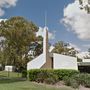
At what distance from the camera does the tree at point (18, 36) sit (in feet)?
189

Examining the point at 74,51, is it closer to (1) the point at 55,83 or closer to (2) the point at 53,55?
(2) the point at 53,55

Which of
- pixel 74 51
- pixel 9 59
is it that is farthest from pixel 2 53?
pixel 74 51

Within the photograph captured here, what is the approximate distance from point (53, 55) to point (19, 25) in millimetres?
26693

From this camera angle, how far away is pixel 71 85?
875 inches

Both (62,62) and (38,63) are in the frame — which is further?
(38,63)

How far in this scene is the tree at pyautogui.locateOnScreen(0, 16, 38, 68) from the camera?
57.5 metres

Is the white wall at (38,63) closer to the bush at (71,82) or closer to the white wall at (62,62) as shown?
the white wall at (62,62)

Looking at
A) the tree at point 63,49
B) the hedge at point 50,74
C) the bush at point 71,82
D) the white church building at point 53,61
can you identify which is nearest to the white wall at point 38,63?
the white church building at point 53,61

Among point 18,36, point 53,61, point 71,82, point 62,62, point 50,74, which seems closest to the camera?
point 71,82

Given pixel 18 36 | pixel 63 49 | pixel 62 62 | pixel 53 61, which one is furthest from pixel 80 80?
pixel 63 49

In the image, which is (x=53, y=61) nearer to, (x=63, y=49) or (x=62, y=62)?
(x=62, y=62)

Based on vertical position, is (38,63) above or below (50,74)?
above

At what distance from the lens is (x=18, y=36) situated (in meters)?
57.6

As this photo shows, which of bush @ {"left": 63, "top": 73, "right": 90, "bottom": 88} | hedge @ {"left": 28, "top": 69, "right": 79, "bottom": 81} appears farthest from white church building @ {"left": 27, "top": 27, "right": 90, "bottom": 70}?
bush @ {"left": 63, "top": 73, "right": 90, "bottom": 88}
